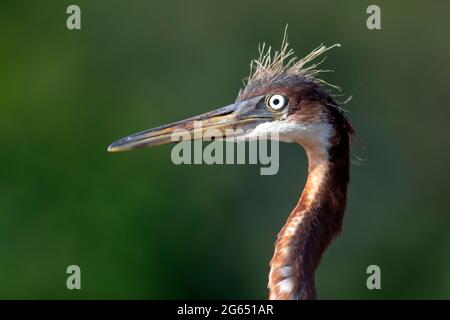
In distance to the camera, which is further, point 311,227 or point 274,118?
point 274,118

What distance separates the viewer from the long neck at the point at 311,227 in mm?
4555

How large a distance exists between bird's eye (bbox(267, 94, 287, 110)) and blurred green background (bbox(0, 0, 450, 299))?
4806 millimetres

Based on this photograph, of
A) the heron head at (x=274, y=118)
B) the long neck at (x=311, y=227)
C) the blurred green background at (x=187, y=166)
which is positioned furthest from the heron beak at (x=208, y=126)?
the blurred green background at (x=187, y=166)

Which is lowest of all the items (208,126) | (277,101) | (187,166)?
(187,166)

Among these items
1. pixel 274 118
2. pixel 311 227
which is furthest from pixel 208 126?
pixel 311 227

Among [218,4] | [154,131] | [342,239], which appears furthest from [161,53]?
[154,131]

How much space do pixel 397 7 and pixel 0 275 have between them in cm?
547

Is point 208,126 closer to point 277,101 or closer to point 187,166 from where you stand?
point 277,101

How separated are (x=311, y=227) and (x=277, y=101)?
72cm

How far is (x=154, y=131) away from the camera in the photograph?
4.96 metres

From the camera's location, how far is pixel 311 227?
4.61 metres

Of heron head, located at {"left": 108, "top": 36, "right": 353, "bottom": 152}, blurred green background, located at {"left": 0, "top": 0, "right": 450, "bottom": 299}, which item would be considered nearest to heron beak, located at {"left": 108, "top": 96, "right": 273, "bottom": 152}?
heron head, located at {"left": 108, "top": 36, "right": 353, "bottom": 152}

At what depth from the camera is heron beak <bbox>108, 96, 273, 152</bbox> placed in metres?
4.94

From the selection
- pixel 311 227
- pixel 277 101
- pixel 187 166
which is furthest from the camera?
pixel 187 166
